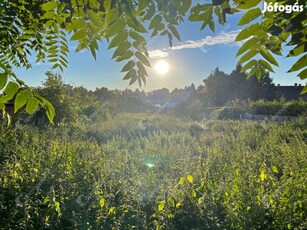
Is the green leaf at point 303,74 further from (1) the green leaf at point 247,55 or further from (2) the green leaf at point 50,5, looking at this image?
(2) the green leaf at point 50,5

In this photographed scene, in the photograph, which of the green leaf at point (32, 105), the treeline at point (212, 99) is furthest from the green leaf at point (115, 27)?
the treeline at point (212, 99)

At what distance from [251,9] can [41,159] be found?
540 cm

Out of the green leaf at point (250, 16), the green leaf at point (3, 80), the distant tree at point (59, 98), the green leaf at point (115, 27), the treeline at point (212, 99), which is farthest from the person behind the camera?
the treeline at point (212, 99)

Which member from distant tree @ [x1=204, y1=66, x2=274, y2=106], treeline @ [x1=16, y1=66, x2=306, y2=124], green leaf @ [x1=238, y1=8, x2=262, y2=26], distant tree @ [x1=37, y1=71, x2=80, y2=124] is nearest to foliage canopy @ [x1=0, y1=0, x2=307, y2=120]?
green leaf @ [x1=238, y1=8, x2=262, y2=26]

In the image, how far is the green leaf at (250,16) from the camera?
129cm

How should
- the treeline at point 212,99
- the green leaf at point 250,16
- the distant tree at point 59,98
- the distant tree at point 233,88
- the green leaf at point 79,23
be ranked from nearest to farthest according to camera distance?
the green leaf at point 250,16 → the green leaf at point 79,23 → the distant tree at point 59,98 → the treeline at point 212,99 → the distant tree at point 233,88

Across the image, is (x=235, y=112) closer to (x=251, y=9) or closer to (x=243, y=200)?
(x=243, y=200)

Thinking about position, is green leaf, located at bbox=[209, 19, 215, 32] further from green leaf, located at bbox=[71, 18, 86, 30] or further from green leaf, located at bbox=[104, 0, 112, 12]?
green leaf, located at bbox=[71, 18, 86, 30]

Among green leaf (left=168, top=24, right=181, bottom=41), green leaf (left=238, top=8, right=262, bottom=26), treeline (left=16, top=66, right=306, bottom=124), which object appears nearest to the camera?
green leaf (left=238, top=8, right=262, bottom=26)

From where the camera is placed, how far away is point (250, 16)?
131 cm

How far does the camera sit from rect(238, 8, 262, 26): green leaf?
4.24ft

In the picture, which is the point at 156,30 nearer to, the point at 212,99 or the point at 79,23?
the point at 79,23

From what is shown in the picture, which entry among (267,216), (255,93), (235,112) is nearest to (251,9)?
(267,216)

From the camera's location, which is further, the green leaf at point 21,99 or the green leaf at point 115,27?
the green leaf at point 115,27
